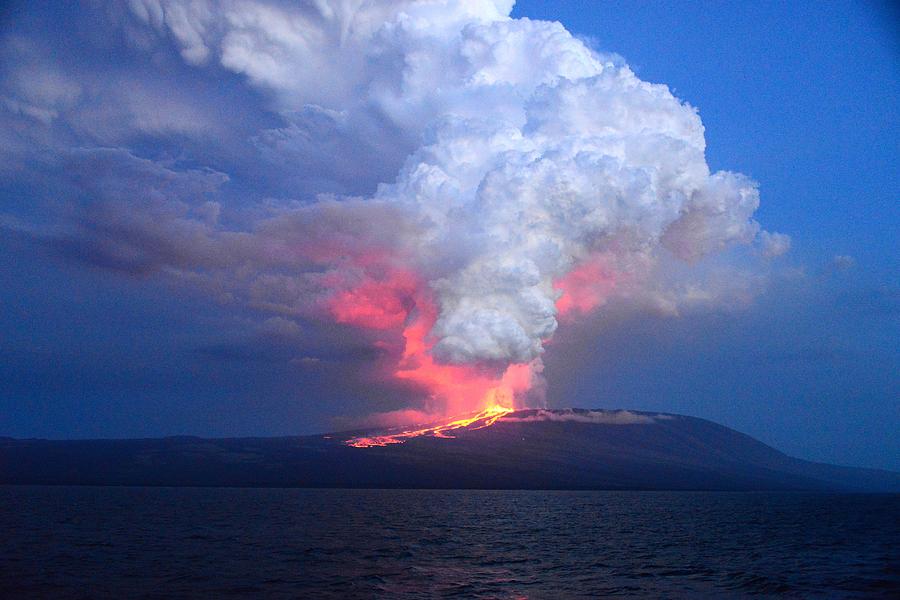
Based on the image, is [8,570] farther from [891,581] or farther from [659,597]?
[891,581]

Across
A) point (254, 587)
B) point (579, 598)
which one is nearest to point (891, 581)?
point (579, 598)

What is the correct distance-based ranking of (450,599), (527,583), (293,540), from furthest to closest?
(293,540)
(527,583)
(450,599)

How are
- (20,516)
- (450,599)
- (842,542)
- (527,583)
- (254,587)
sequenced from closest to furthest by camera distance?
(450,599)
(254,587)
(527,583)
(842,542)
(20,516)

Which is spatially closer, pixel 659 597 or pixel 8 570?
pixel 659 597

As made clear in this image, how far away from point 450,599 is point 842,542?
221 ft

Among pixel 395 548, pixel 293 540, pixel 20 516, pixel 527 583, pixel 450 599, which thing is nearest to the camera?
pixel 450 599

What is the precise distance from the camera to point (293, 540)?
71625 mm

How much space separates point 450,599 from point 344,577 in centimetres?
999

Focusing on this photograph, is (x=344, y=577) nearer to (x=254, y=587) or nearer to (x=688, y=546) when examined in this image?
(x=254, y=587)

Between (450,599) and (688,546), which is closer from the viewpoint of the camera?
(450,599)

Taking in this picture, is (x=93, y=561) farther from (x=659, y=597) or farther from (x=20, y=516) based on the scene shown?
(x=20, y=516)

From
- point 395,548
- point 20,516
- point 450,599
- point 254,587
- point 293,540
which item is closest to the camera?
point 450,599

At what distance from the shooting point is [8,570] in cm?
4684

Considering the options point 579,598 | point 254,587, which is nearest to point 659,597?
point 579,598
